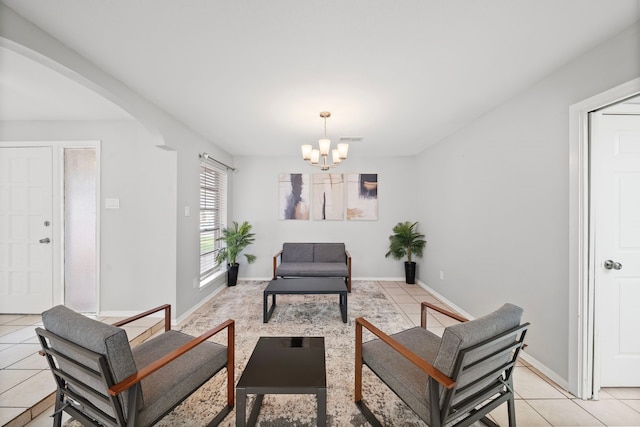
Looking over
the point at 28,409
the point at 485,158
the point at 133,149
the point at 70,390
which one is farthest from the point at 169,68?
the point at 485,158

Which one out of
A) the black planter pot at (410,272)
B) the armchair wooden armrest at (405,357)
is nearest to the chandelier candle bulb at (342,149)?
the armchair wooden armrest at (405,357)

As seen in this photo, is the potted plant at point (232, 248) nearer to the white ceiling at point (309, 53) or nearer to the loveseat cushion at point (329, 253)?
the loveseat cushion at point (329, 253)

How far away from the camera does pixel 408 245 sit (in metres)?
4.58

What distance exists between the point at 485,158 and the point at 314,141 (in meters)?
2.32

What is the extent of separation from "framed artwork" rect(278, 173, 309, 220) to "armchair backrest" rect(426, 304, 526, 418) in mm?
3872

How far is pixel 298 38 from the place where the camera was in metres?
1.59

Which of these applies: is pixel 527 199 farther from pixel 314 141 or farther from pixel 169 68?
pixel 169 68

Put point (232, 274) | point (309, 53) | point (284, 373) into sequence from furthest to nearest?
point (232, 274), point (309, 53), point (284, 373)

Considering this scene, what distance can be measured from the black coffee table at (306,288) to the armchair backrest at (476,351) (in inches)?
69.8

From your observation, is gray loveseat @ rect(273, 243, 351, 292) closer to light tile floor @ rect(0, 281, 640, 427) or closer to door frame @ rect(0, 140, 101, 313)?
door frame @ rect(0, 140, 101, 313)

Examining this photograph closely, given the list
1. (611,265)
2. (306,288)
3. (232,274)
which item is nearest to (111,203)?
(232,274)

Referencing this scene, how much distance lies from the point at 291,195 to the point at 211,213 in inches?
60.7

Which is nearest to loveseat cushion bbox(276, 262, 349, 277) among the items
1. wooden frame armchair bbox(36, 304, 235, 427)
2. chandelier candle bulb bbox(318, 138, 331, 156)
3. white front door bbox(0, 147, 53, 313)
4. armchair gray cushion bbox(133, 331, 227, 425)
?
chandelier candle bulb bbox(318, 138, 331, 156)

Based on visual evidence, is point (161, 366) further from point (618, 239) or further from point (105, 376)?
point (618, 239)
